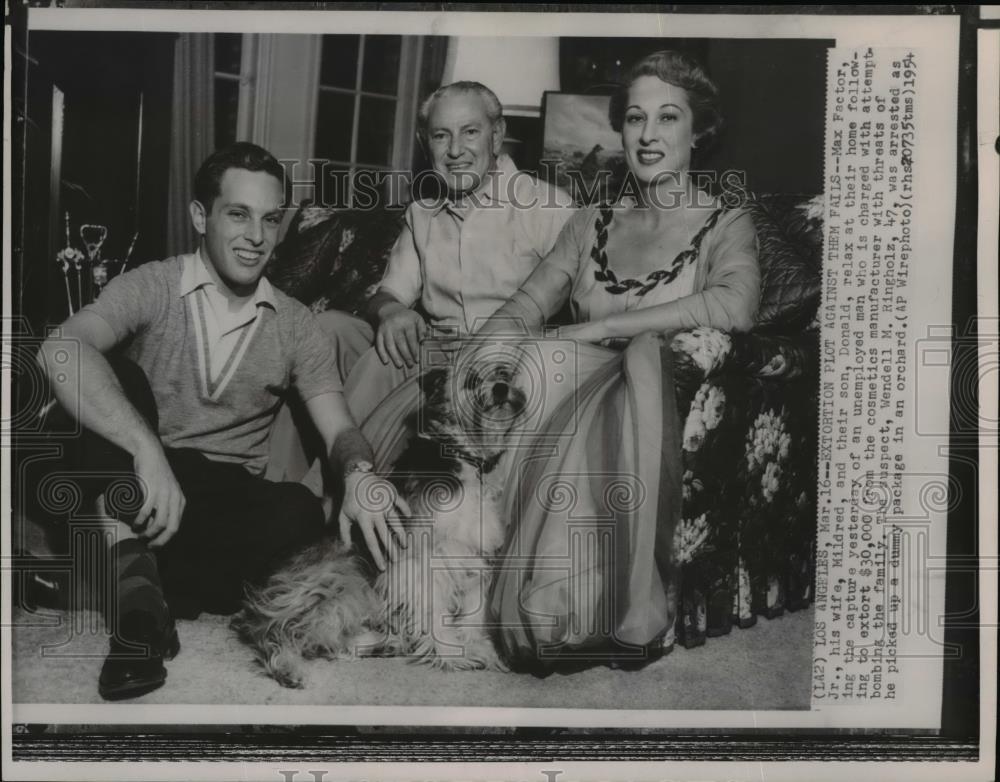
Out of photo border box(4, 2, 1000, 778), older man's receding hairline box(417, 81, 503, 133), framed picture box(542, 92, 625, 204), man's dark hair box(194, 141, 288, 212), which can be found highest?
older man's receding hairline box(417, 81, 503, 133)

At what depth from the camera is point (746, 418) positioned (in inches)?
115

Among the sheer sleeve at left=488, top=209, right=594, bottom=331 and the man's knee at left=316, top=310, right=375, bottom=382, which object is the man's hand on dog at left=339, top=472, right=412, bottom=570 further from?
the sheer sleeve at left=488, top=209, right=594, bottom=331

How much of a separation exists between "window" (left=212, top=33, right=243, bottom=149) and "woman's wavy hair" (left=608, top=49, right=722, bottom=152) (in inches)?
39.9

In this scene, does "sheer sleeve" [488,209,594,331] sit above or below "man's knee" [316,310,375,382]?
above

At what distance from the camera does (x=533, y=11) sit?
2.92 meters

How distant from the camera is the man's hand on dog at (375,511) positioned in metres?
2.91

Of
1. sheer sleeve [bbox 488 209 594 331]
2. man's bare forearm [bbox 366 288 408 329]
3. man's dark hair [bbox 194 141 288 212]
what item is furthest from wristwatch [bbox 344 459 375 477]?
man's dark hair [bbox 194 141 288 212]

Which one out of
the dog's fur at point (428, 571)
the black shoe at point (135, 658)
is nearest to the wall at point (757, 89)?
the dog's fur at point (428, 571)

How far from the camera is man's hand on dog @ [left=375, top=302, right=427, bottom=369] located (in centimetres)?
292

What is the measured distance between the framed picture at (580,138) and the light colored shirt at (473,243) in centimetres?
8

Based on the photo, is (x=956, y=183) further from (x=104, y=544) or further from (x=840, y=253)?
(x=104, y=544)

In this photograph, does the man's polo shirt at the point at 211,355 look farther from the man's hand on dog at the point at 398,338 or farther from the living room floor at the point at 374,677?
the living room floor at the point at 374,677

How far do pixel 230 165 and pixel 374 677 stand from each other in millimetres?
1438

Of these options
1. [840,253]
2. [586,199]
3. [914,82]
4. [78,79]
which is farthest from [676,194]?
[78,79]
